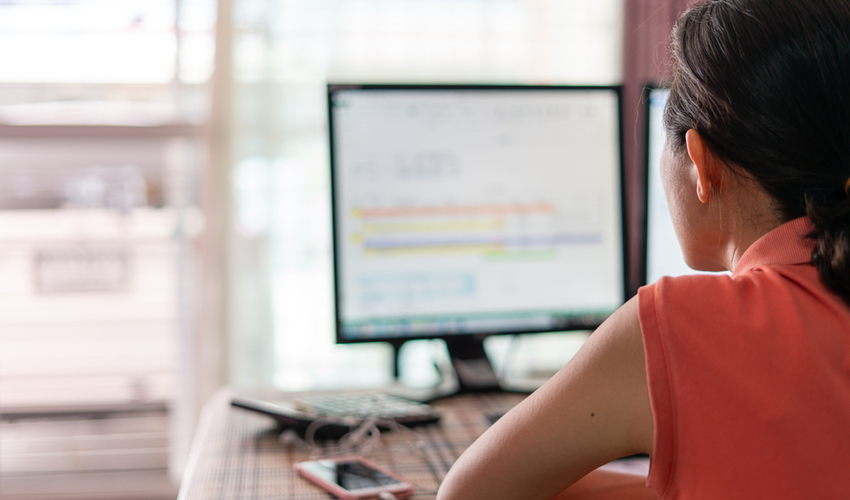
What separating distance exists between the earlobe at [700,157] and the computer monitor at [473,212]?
55 centimetres

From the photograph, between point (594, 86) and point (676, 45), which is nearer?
point (676, 45)

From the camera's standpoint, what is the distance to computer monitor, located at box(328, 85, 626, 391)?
1.06m

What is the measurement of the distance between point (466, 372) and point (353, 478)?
1.50 ft

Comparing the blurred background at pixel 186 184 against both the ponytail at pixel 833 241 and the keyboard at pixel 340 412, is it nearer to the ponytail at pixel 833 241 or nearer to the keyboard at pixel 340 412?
the keyboard at pixel 340 412

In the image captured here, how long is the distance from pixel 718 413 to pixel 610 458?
0.31 ft

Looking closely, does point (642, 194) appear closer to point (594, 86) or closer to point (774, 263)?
point (594, 86)

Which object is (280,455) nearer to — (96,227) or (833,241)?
(833,241)

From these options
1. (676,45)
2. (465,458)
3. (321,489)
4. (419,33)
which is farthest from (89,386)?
(676,45)

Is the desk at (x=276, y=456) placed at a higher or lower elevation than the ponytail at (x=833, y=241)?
lower

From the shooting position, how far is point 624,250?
3.79ft

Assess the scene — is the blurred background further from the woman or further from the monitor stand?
the woman

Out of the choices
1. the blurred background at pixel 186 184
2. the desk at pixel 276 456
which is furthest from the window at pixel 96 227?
the desk at pixel 276 456

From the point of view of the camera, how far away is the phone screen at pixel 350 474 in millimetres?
672

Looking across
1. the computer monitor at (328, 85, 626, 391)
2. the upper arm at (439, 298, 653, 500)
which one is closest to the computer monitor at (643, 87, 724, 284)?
the computer monitor at (328, 85, 626, 391)
